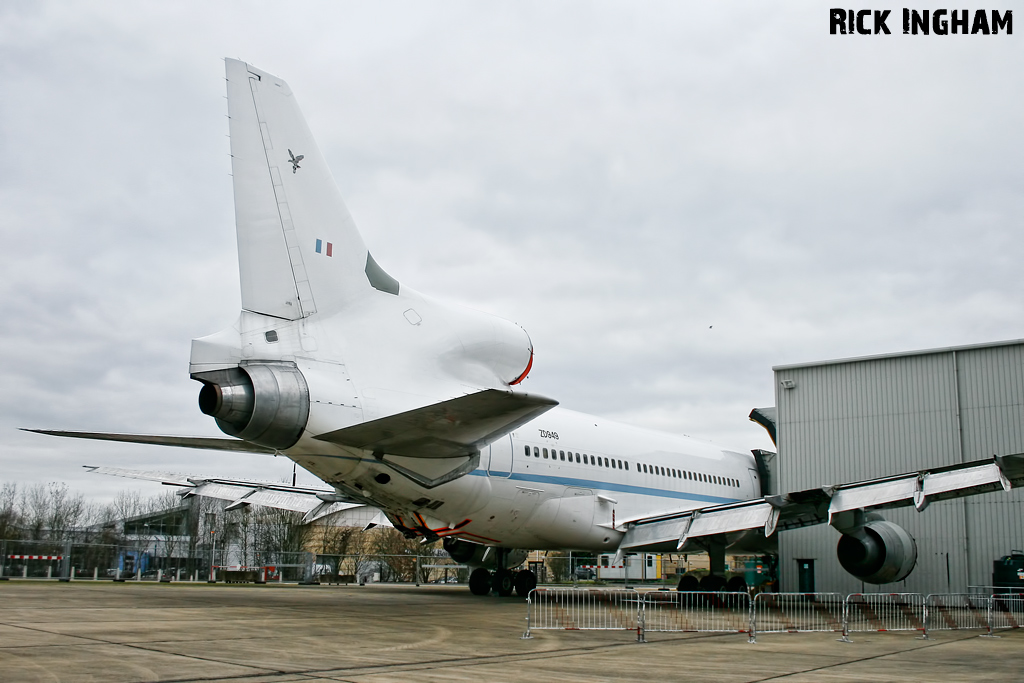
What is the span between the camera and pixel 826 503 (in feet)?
57.4

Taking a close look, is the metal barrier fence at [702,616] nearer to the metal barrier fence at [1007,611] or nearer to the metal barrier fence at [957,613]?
the metal barrier fence at [957,613]

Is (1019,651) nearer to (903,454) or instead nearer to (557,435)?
(557,435)

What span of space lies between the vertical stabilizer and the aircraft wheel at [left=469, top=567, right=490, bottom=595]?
12.7m

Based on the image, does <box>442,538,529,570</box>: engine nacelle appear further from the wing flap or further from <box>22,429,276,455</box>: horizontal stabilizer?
<box>22,429,276,455</box>: horizontal stabilizer

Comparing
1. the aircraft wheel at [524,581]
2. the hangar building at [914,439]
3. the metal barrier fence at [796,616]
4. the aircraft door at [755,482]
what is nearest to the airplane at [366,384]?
the metal barrier fence at [796,616]

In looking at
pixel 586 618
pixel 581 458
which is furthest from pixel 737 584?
pixel 586 618

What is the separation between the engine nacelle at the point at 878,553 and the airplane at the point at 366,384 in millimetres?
34

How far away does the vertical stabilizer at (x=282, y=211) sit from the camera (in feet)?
38.5

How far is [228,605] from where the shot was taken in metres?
16.4

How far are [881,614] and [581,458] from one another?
7.66 m

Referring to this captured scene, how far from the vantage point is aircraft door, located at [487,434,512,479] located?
57.1 ft

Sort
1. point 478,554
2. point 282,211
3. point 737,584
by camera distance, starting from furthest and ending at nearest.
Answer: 1. point 737,584
2. point 478,554
3. point 282,211

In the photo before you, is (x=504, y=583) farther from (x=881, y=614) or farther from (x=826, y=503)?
(x=881, y=614)

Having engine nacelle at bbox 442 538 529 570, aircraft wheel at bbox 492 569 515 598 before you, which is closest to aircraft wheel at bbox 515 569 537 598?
aircraft wheel at bbox 492 569 515 598
